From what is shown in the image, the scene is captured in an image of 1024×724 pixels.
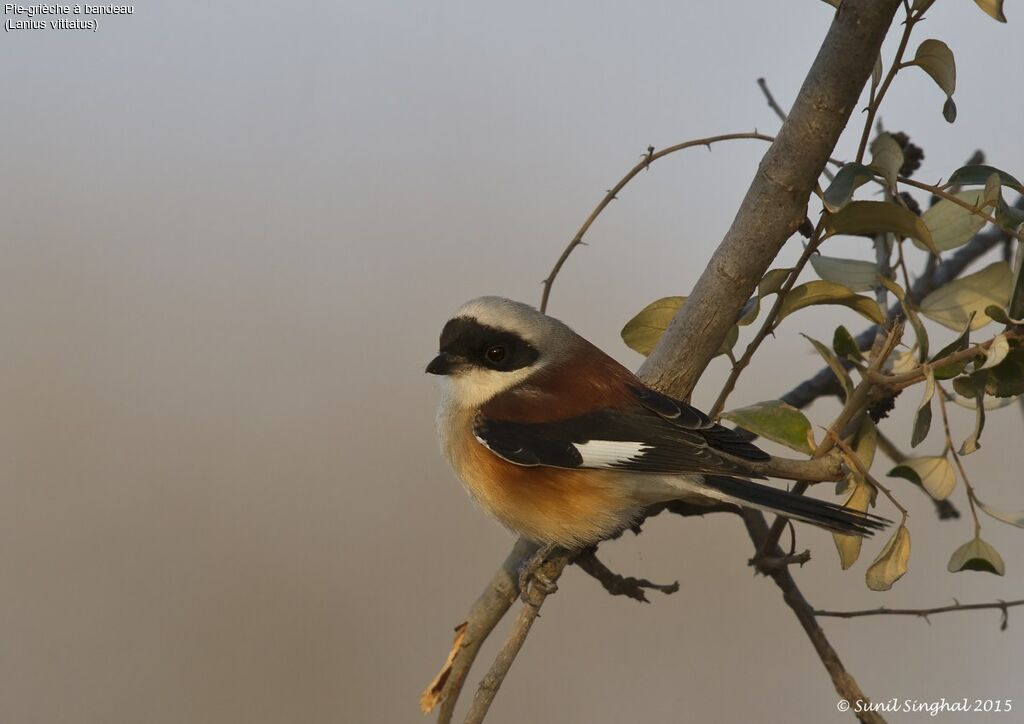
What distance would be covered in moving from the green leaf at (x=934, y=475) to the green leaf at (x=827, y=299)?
0.25 m

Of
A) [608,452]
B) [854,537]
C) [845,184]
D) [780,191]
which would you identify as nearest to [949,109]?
[845,184]

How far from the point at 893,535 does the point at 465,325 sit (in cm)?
92

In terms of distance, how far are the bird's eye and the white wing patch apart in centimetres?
28

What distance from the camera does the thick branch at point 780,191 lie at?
3.98 ft

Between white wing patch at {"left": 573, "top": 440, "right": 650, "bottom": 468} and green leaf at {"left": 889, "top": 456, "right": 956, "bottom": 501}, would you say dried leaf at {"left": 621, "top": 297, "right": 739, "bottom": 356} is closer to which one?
white wing patch at {"left": 573, "top": 440, "right": 650, "bottom": 468}

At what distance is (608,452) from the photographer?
5.75ft

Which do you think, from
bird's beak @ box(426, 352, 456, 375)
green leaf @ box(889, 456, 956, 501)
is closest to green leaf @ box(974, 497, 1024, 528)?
→ green leaf @ box(889, 456, 956, 501)

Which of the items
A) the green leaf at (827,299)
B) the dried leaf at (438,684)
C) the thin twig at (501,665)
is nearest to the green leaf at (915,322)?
the green leaf at (827,299)

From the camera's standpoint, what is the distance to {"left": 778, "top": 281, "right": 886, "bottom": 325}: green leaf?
1.50 m

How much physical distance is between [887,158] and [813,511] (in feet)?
1.72

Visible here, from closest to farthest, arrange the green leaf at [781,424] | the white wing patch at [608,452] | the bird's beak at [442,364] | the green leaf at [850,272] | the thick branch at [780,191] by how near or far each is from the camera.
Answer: the thick branch at [780,191] < the green leaf at [781,424] < the green leaf at [850,272] < the white wing patch at [608,452] < the bird's beak at [442,364]

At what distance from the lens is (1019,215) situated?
4.42 feet

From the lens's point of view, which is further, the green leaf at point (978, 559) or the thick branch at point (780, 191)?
the green leaf at point (978, 559)

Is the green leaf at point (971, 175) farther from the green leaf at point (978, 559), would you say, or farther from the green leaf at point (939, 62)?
the green leaf at point (978, 559)
